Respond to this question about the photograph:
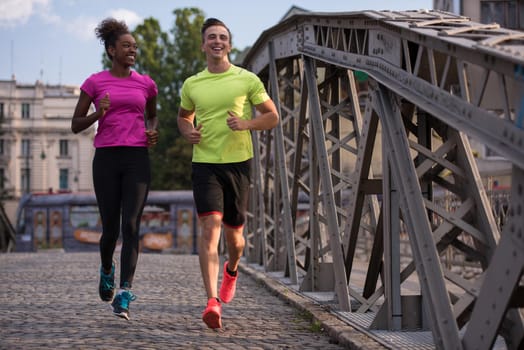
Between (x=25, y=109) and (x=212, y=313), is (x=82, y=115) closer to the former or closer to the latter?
(x=212, y=313)

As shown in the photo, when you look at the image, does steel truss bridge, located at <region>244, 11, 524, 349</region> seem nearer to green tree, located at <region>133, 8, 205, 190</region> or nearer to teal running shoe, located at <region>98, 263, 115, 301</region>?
teal running shoe, located at <region>98, 263, 115, 301</region>

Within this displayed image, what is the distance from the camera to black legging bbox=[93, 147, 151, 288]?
→ 7.60 metres

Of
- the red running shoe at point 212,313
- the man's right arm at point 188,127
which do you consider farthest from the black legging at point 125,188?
the red running shoe at point 212,313

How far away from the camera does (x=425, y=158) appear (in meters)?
6.47

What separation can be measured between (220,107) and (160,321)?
179cm

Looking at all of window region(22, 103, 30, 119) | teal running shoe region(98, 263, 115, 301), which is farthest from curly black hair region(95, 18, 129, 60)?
window region(22, 103, 30, 119)

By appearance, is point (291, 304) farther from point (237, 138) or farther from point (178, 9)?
point (178, 9)

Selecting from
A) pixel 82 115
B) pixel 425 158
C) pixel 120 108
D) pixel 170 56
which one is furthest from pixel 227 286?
pixel 170 56

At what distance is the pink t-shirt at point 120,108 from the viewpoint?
25.1 ft

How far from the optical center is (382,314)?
22.3ft

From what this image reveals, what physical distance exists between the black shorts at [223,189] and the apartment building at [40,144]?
306ft

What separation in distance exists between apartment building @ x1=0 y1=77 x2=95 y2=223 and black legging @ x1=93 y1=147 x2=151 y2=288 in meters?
92.8

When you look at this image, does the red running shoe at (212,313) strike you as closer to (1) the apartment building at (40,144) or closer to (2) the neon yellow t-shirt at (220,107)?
(2) the neon yellow t-shirt at (220,107)

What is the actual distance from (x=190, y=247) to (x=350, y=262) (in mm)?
30788
